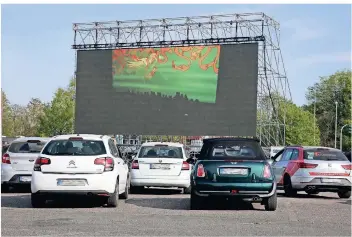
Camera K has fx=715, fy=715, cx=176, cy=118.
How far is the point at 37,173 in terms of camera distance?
13.5m

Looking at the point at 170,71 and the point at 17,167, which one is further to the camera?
the point at 170,71

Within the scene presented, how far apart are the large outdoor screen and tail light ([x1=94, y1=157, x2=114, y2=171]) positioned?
24.6 metres

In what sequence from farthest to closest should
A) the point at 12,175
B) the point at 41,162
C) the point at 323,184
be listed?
the point at 323,184
the point at 12,175
the point at 41,162

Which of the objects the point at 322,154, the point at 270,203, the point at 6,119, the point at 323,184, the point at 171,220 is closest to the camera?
the point at 171,220

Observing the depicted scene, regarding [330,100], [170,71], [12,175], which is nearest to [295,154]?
[12,175]

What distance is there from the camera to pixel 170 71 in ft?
132

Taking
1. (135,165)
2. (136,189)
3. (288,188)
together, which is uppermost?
(135,165)

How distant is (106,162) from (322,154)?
6767 millimetres

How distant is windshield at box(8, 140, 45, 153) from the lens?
17750 millimetres

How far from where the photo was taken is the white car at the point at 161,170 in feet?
59.2

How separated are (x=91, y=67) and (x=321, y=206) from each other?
1130 inches

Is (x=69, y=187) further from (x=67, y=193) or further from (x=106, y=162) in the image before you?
(x=106, y=162)

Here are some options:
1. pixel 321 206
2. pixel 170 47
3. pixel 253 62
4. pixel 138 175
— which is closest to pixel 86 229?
pixel 321 206

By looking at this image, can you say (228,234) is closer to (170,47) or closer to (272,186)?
(272,186)
